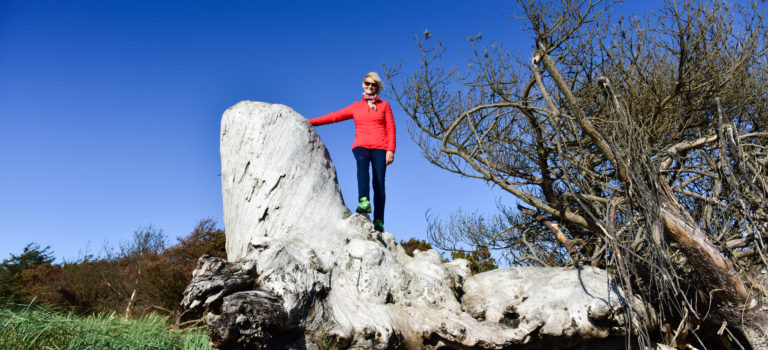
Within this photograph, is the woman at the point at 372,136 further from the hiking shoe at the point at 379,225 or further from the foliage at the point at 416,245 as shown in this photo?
the foliage at the point at 416,245

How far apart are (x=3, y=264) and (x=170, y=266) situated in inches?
317

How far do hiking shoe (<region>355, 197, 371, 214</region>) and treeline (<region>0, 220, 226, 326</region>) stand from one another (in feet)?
11.6

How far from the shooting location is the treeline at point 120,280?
8.88 meters

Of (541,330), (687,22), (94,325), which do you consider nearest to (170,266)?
(94,325)

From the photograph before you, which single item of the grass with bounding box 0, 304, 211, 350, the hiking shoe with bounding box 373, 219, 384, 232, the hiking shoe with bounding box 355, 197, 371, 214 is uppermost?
the hiking shoe with bounding box 355, 197, 371, 214

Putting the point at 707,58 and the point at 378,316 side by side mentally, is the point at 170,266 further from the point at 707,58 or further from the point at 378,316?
the point at 707,58

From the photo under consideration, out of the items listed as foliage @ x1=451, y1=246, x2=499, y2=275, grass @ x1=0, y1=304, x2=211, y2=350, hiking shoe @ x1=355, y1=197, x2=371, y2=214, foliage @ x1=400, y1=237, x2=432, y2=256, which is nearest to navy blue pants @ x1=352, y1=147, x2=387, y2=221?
hiking shoe @ x1=355, y1=197, x2=371, y2=214

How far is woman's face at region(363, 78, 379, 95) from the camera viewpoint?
611 cm

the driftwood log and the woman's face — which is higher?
the woman's face

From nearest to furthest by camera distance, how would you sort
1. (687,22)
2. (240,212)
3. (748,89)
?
(240,212) < (687,22) < (748,89)

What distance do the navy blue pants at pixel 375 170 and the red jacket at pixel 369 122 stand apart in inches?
2.9

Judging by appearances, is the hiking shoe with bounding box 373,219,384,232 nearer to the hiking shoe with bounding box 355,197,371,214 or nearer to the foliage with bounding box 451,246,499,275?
the hiking shoe with bounding box 355,197,371,214

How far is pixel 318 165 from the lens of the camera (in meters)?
5.46

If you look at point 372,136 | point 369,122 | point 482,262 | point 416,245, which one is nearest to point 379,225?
point 372,136
